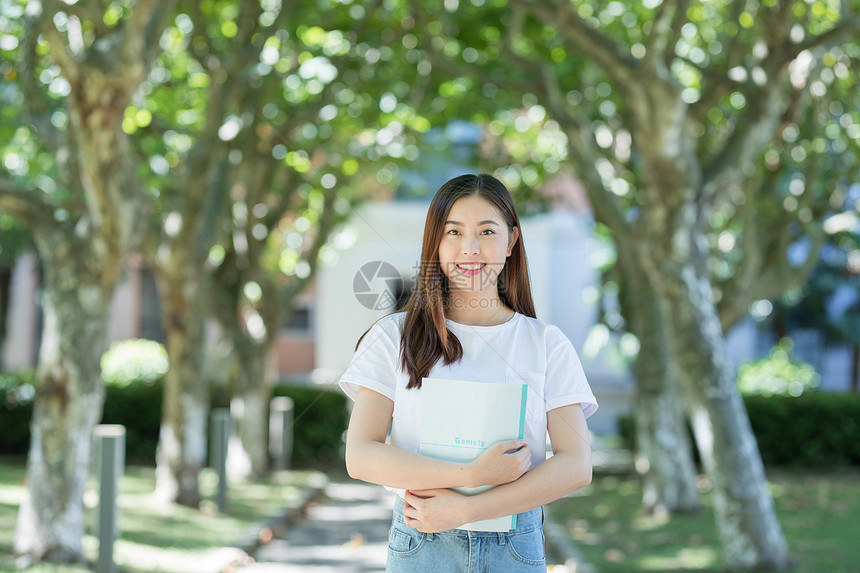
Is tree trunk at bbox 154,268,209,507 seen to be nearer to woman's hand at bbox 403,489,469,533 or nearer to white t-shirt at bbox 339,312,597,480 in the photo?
white t-shirt at bbox 339,312,597,480

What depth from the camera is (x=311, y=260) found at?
44.2ft

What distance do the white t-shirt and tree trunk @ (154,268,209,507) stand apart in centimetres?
785

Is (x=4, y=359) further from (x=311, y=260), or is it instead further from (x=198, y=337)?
Result: (x=198, y=337)

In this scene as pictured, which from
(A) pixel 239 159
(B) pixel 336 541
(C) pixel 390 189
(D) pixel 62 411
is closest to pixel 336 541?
(B) pixel 336 541

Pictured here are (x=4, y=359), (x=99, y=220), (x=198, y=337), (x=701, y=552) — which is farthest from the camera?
(x=4, y=359)

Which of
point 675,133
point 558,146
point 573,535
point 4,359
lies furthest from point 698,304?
point 4,359

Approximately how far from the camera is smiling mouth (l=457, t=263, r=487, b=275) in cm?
229

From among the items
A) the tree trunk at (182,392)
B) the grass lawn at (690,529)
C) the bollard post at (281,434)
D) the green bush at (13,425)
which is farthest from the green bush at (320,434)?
the tree trunk at (182,392)

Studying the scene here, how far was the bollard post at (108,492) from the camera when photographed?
20.3ft

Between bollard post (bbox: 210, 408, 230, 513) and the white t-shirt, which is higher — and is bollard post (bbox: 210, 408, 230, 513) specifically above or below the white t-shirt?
below

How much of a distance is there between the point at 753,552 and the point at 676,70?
6929 mm

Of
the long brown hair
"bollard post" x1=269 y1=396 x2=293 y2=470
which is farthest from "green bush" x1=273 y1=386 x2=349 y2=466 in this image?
the long brown hair

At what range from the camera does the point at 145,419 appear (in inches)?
566

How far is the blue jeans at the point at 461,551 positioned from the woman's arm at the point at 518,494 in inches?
3.7
